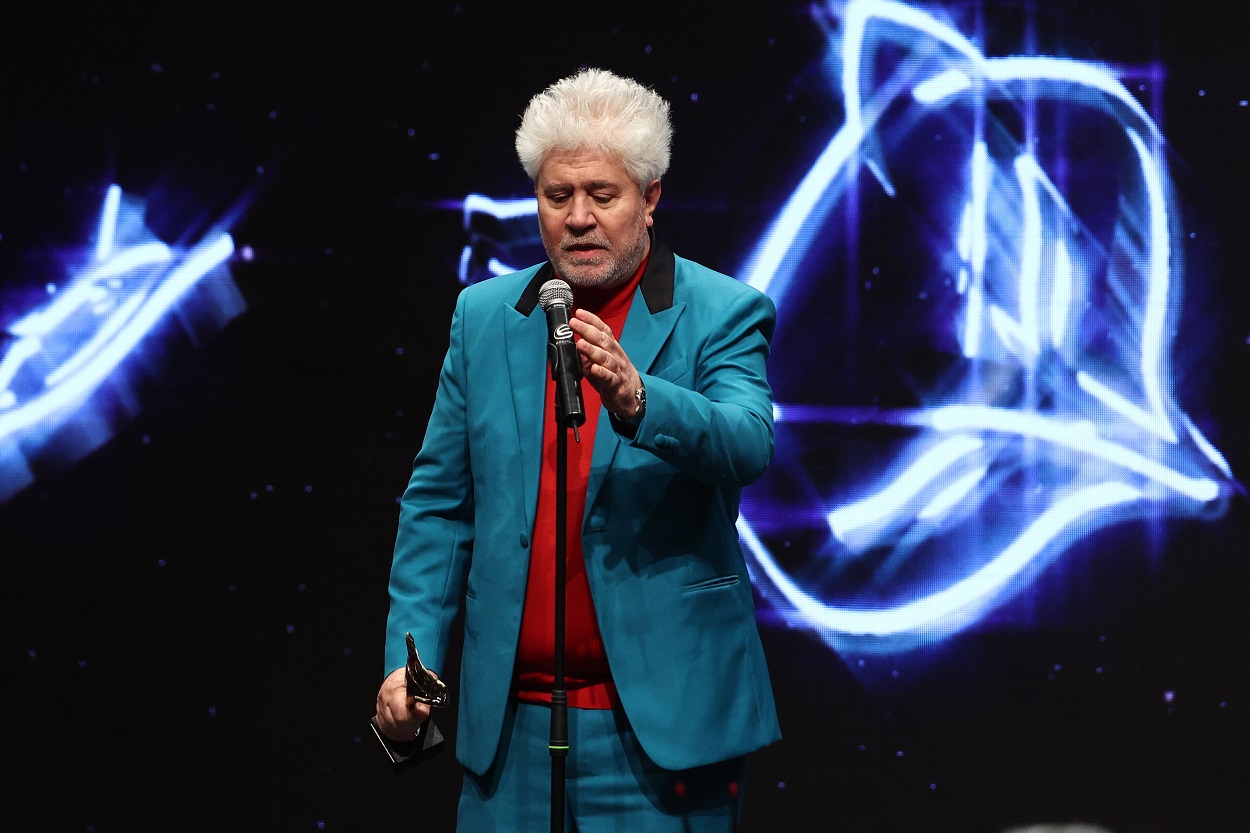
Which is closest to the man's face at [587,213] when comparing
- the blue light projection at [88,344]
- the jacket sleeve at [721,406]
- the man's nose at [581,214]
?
the man's nose at [581,214]

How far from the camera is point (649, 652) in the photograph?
5.64 feet

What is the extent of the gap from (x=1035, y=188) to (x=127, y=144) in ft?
7.24

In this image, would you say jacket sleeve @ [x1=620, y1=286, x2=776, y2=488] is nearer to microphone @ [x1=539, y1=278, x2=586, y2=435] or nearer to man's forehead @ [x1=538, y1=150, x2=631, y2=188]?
microphone @ [x1=539, y1=278, x2=586, y2=435]

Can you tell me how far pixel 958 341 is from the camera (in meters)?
3.09

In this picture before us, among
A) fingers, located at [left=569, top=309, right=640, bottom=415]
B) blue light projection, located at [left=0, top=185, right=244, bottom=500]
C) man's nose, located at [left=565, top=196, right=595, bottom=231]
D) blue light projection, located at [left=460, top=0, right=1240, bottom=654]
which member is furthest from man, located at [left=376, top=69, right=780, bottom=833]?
blue light projection, located at [left=0, top=185, right=244, bottom=500]

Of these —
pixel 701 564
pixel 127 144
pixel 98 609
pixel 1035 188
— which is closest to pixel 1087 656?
pixel 1035 188

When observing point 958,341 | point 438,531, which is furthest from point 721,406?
point 958,341

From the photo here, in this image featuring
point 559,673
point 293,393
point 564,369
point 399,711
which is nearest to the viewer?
point 564,369

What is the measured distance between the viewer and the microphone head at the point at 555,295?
1546 millimetres

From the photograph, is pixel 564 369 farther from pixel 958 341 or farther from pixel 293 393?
pixel 293 393

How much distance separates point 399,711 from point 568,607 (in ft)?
0.85

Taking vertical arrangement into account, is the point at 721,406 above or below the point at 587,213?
below

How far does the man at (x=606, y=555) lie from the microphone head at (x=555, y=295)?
7.4 inches

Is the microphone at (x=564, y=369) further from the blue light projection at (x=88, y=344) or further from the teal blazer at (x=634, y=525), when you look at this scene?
the blue light projection at (x=88, y=344)
